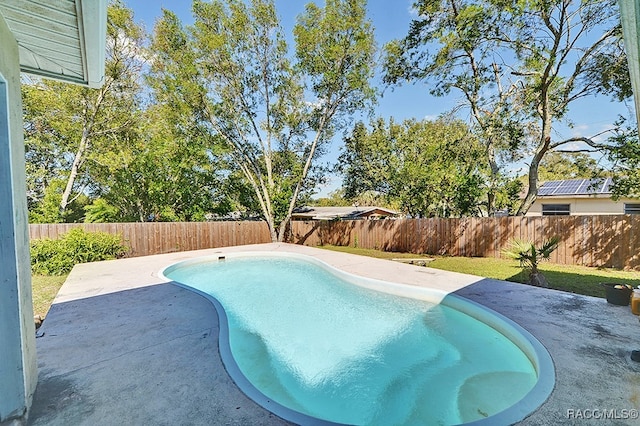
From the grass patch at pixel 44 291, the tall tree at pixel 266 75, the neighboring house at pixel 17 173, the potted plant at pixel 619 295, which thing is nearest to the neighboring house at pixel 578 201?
the tall tree at pixel 266 75

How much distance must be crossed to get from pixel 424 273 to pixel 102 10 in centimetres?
702

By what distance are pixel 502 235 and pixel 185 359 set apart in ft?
34.0

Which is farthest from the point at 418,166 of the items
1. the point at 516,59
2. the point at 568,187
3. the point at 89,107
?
the point at 89,107

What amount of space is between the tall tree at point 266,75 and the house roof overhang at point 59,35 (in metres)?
11.2

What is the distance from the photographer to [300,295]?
686 cm

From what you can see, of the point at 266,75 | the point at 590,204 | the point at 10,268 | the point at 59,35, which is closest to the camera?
the point at 10,268

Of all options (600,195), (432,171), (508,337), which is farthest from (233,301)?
(600,195)

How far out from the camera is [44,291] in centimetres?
608

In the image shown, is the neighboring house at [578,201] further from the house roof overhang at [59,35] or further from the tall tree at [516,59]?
the house roof overhang at [59,35]

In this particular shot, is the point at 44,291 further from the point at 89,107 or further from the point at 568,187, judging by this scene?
the point at 568,187

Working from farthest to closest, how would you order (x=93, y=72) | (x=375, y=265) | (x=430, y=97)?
(x=430, y=97), (x=375, y=265), (x=93, y=72)

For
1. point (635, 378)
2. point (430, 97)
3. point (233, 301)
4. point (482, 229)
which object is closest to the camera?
point (635, 378)

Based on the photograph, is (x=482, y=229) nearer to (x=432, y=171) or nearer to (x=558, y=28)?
(x=432, y=171)

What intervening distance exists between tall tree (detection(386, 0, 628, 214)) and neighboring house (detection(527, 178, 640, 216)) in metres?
6.25
